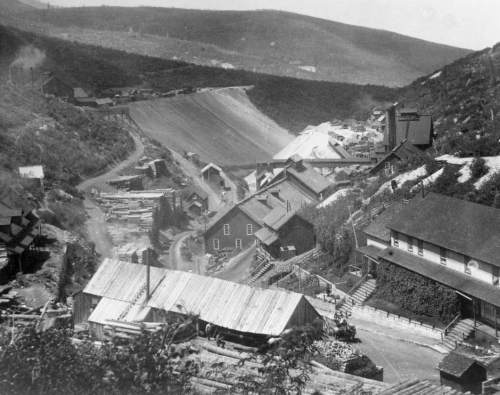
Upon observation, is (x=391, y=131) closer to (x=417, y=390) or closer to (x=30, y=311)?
(x=30, y=311)

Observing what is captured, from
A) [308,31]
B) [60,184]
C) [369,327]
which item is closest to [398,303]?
[369,327]

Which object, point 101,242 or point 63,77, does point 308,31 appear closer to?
point 63,77

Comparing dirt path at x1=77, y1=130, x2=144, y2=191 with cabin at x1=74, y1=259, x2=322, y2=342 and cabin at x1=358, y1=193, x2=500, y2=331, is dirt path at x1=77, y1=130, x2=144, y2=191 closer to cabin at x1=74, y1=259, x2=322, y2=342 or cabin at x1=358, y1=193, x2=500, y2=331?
cabin at x1=74, y1=259, x2=322, y2=342

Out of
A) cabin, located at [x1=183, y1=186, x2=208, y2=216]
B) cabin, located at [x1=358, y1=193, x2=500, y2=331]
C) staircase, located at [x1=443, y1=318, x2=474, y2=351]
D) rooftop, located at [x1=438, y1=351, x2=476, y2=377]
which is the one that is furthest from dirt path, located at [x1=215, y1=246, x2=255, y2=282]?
rooftop, located at [x1=438, y1=351, x2=476, y2=377]

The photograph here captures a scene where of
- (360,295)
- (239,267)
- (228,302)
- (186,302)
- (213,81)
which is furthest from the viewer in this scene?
(213,81)

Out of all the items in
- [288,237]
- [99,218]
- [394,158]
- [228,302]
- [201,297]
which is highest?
[228,302]

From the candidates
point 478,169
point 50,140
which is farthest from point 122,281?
point 50,140
